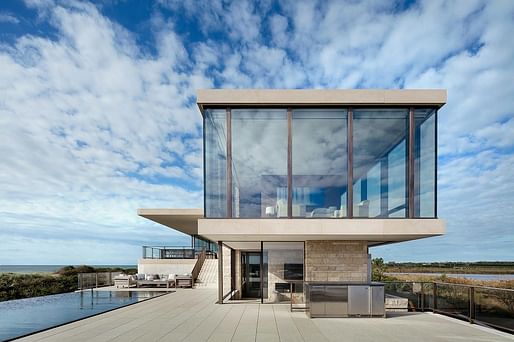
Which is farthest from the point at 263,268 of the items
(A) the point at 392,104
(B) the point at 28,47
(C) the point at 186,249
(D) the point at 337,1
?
(C) the point at 186,249

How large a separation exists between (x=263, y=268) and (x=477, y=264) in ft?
133

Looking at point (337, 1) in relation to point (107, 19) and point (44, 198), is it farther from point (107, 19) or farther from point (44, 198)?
point (44, 198)

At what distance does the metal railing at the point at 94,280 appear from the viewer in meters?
19.4

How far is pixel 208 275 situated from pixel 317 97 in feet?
49.5

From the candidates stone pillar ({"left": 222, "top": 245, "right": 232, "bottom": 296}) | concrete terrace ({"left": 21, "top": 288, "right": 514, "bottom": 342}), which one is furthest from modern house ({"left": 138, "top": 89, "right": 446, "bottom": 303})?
stone pillar ({"left": 222, "top": 245, "right": 232, "bottom": 296})

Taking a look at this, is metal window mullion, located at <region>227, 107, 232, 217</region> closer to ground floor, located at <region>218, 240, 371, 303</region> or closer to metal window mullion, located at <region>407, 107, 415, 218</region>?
ground floor, located at <region>218, 240, 371, 303</region>

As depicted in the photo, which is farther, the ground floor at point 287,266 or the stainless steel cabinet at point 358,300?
the ground floor at point 287,266

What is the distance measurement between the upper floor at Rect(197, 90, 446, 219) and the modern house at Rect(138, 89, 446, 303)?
3 cm

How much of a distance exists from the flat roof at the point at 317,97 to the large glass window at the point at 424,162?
1.51ft

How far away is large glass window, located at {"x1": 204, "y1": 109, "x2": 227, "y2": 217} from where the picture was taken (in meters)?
10.9

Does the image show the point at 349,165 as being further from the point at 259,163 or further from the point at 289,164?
the point at 259,163

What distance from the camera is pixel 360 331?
866 cm

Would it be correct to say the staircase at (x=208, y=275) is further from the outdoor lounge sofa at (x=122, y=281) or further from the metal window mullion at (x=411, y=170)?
the metal window mullion at (x=411, y=170)

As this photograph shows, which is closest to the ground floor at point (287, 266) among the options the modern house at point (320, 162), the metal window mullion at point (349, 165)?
the modern house at point (320, 162)
